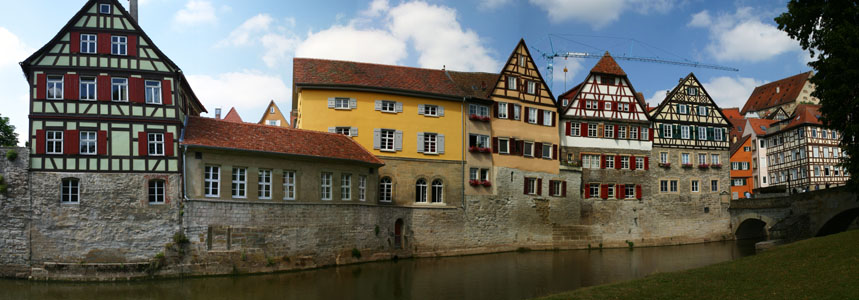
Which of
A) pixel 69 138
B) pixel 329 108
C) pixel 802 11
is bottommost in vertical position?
pixel 69 138

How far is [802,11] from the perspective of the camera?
90.1ft

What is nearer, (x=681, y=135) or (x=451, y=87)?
(x=451, y=87)

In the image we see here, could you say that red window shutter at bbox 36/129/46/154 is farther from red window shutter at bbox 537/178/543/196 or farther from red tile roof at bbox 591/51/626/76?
red tile roof at bbox 591/51/626/76

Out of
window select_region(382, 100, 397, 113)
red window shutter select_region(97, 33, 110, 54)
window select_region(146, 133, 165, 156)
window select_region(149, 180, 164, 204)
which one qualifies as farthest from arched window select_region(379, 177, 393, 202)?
red window shutter select_region(97, 33, 110, 54)

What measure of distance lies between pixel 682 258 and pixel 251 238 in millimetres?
27279

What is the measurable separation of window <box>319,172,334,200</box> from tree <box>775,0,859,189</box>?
22.9 meters

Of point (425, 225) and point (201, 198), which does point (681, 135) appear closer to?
point (425, 225)

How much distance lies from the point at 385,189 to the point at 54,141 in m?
18.0

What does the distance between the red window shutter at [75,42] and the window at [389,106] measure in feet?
57.4

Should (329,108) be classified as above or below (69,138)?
above

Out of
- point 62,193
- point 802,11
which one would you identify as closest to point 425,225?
point 62,193

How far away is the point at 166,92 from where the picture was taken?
101 feet

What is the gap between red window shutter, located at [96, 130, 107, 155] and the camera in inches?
1150

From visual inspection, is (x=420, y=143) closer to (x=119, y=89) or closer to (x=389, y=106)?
(x=389, y=106)
